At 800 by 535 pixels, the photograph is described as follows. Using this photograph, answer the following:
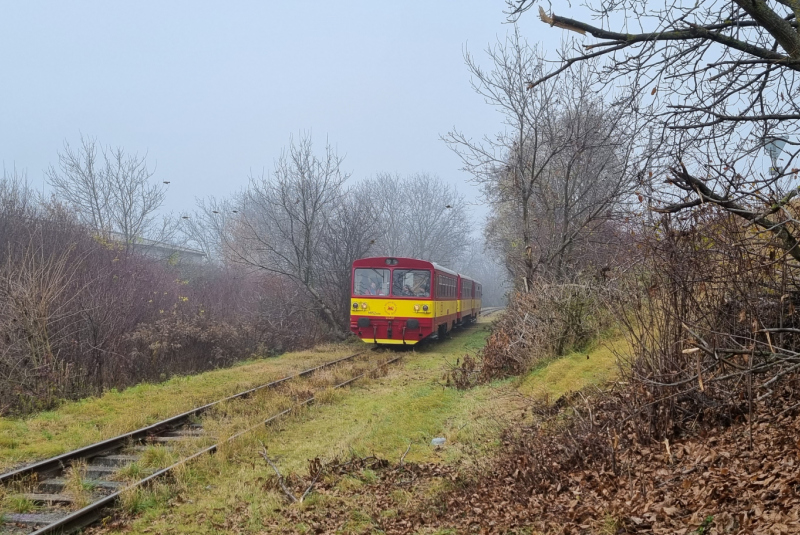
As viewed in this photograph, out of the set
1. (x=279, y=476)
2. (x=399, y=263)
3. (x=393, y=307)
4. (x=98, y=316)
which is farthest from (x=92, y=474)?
(x=399, y=263)

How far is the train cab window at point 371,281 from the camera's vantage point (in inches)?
743

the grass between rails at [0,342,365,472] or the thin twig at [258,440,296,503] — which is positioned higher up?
the thin twig at [258,440,296,503]

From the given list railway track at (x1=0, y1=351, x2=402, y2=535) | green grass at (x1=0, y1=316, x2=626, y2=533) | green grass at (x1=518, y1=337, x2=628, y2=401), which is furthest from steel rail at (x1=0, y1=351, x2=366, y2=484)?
green grass at (x1=518, y1=337, x2=628, y2=401)

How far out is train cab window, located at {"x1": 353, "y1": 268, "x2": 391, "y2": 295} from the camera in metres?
18.9

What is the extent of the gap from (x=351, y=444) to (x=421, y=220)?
56.6 meters

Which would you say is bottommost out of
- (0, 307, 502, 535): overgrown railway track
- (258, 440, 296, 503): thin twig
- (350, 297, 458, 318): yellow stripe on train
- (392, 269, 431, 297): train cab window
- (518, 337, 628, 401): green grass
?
(0, 307, 502, 535): overgrown railway track

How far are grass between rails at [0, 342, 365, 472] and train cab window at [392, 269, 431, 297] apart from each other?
4485 millimetres

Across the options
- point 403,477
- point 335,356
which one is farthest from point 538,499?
point 335,356

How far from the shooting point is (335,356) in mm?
17609

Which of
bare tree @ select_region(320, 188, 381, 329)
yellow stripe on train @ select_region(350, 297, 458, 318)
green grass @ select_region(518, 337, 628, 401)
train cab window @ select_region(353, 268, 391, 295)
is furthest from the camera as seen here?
bare tree @ select_region(320, 188, 381, 329)

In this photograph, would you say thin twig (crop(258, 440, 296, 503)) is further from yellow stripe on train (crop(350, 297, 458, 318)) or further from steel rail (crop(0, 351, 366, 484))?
yellow stripe on train (crop(350, 297, 458, 318))

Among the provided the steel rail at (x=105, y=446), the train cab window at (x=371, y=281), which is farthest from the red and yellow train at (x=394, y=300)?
the steel rail at (x=105, y=446)

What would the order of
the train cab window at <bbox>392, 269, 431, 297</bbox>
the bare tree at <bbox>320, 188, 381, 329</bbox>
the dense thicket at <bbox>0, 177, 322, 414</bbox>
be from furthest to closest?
the bare tree at <bbox>320, 188, 381, 329</bbox> < the train cab window at <bbox>392, 269, 431, 297</bbox> < the dense thicket at <bbox>0, 177, 322, 414</bbox>

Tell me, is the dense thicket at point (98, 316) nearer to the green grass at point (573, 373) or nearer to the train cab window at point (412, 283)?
the train cab window at point (412, 283)
